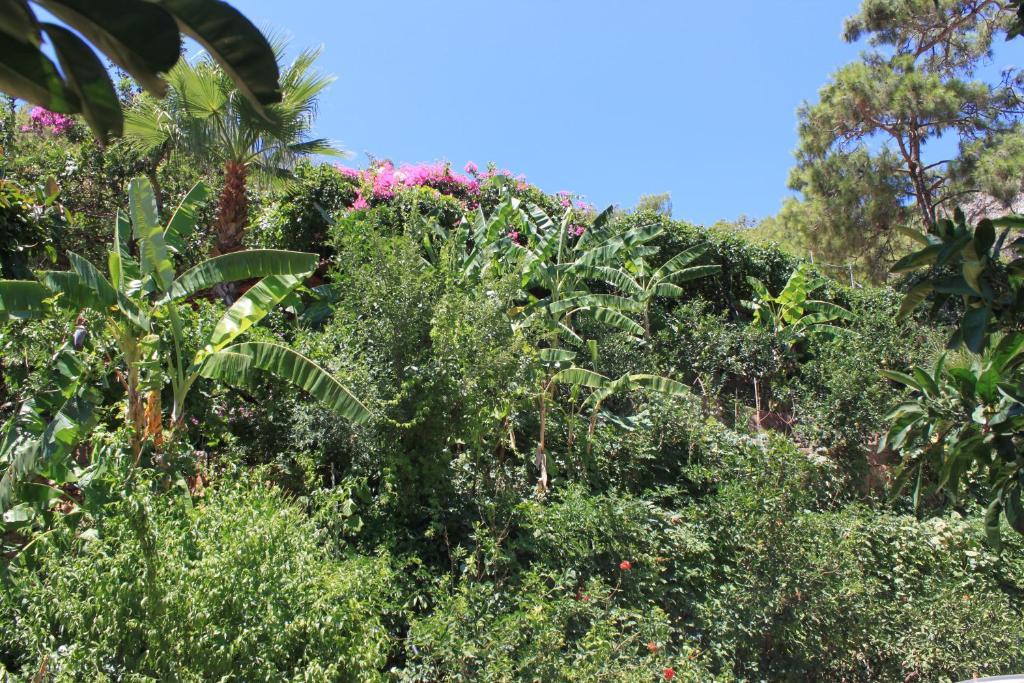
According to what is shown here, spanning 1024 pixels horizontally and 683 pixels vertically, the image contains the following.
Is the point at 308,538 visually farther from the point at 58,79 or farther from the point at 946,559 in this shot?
the point at 946,559

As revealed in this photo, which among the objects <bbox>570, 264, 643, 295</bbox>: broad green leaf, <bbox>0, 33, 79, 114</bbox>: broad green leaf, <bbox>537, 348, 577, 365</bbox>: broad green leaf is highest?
<bbox>570, 264, 643, 295</bbox>: broad green leaf

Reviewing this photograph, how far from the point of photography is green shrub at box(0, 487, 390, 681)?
3994mm

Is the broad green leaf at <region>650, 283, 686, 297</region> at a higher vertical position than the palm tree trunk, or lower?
higher

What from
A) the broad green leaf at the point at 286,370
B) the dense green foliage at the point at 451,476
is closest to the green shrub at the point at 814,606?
the dense green foliage at the point at 451,476

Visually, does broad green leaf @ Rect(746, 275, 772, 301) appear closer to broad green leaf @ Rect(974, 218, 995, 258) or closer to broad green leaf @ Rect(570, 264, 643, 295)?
broad green leaf @ Rect(570, 264, 643, 295)

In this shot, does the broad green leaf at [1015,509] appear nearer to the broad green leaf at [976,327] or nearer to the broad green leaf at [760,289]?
the broad green leaf at [976,327]

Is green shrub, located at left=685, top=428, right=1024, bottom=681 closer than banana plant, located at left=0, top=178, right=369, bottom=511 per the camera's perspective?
No

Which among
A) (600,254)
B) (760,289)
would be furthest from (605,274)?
(760,289)

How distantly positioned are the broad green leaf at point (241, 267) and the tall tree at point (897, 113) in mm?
14522

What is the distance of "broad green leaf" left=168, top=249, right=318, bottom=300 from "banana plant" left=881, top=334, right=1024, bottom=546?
4.69 m

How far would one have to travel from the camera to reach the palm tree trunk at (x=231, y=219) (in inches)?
401

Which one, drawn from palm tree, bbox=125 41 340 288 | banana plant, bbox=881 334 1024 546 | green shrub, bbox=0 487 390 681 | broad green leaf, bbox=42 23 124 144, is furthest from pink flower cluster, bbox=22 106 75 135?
broad green leaf, bbox=42 23 124 144

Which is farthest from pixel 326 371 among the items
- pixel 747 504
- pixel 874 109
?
pixel 874 109

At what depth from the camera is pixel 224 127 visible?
403 inches
